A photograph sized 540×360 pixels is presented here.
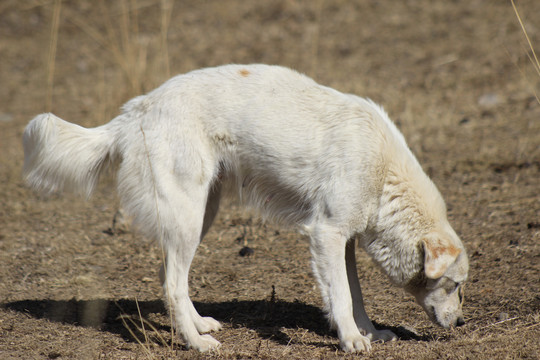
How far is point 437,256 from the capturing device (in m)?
3.64

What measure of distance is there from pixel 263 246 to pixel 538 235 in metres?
2.30

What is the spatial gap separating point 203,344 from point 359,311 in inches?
41.2

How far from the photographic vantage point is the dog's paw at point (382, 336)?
3.88 meters

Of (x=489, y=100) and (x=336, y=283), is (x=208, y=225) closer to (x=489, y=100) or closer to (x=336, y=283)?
(x=336, y=283)

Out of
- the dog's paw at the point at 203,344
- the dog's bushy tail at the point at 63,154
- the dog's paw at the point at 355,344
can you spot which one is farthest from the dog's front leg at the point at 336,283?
the dog's bushy tail at the point at 63,154

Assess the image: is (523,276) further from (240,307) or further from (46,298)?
(46,298)

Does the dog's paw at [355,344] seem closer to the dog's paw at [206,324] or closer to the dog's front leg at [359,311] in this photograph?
the dog's front leg at [359,311]

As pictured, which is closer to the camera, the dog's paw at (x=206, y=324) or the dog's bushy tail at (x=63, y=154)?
the dog's bushy tail at (x=63, y=154)

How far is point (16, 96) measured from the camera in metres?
9.62

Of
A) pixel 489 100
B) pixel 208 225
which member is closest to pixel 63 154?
pixel 208 225

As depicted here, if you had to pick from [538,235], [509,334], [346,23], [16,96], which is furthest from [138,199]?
[346,23]

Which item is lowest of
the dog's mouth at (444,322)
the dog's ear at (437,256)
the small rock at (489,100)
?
the dog's mouth at (444,322)

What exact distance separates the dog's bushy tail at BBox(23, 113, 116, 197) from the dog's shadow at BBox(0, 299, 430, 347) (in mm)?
882

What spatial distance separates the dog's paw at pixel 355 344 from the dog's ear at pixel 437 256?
21.3 inches
